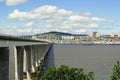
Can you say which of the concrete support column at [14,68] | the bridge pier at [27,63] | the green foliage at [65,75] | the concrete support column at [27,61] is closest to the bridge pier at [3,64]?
the concrete support column at [14,68]

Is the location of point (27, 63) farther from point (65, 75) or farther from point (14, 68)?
point (65, 75)

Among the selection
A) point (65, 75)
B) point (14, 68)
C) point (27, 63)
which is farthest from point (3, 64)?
point (14, 68)

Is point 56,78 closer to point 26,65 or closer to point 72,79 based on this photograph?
point 72,79

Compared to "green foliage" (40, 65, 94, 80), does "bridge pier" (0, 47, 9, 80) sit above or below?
above

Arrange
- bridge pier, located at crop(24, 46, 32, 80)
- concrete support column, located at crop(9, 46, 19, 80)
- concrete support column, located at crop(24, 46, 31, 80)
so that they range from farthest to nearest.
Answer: concrete support column, located at crop(24, 46, 31, 80)
bridge pier, located at crop(24, 46, 32, 80)
concrete support column, located at crop(9, 46, 19, 80)

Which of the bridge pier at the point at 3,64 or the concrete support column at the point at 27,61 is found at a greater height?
the bridge pier at the point at 3,64

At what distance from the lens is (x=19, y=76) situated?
58.1 m

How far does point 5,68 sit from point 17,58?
1830 centimetres

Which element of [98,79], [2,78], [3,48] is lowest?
[98,79]

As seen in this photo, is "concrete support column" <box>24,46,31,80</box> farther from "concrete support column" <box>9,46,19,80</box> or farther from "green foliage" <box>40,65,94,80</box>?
"green foliage" <box>40,65,94,80</box>

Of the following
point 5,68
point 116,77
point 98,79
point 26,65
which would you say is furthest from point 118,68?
point 26,65

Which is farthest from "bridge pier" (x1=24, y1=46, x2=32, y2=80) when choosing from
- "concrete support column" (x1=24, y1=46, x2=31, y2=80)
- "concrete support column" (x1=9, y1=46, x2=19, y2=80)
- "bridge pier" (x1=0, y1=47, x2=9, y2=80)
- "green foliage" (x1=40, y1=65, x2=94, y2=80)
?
"bridge pier" (x1=0, y1=47, x2=9, y2=80)

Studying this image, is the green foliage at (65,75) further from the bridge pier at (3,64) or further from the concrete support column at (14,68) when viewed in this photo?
the bridge pier at (3,64)

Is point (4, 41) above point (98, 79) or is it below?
above
